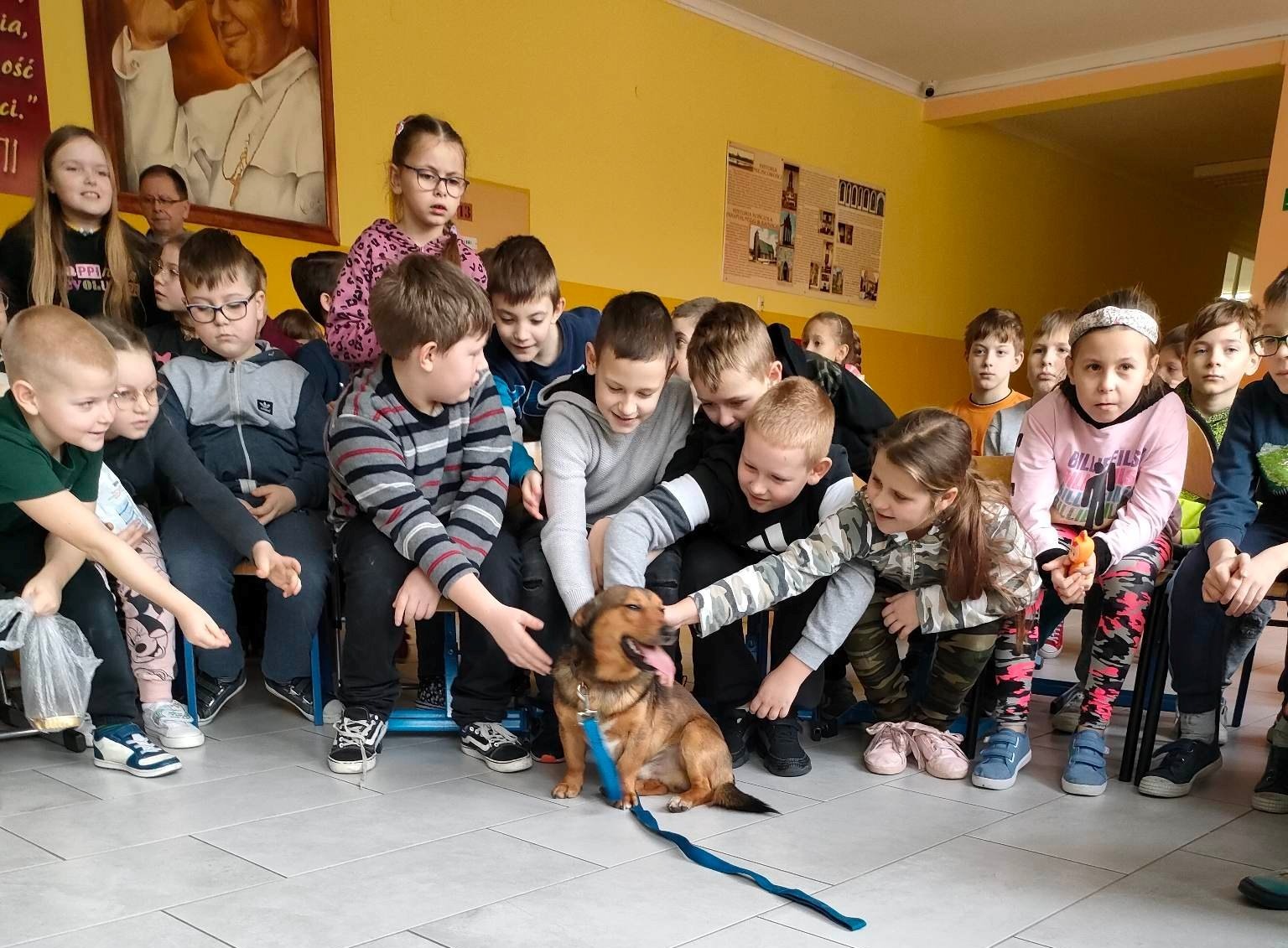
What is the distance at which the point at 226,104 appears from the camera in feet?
13.9

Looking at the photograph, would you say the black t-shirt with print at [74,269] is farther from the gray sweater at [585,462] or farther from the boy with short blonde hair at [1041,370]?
the boy with short blonde hair at [1041,370]

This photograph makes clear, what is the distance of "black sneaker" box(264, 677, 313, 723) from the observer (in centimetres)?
258

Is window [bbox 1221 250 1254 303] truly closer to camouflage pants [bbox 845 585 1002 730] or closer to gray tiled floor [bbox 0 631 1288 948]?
camouflage pants [bbox 845 585 1002 730]

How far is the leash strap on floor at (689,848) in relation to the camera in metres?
1.52

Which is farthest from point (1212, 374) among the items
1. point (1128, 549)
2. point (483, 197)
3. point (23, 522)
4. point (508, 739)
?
point (483, 197)

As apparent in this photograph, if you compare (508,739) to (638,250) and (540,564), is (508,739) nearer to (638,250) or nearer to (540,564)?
(540,564)

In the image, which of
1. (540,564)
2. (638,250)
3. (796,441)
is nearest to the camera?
(796,441)

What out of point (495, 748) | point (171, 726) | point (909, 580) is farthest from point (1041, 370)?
point (171, 726)

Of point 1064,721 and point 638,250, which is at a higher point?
point 638,250

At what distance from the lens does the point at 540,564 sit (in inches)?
91.2

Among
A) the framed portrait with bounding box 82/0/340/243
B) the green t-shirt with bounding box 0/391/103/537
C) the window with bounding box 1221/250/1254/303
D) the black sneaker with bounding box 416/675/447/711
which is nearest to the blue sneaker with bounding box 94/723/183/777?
the green t-shirt with bounding box 0/391/103/537

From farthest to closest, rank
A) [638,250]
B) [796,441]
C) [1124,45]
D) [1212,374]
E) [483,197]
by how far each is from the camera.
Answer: [1124,45], [638,250], [483,197], [1212,374], [796,441]

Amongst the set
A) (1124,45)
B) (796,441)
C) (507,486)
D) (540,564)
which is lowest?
(540,564)

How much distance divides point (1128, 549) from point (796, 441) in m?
0.82
